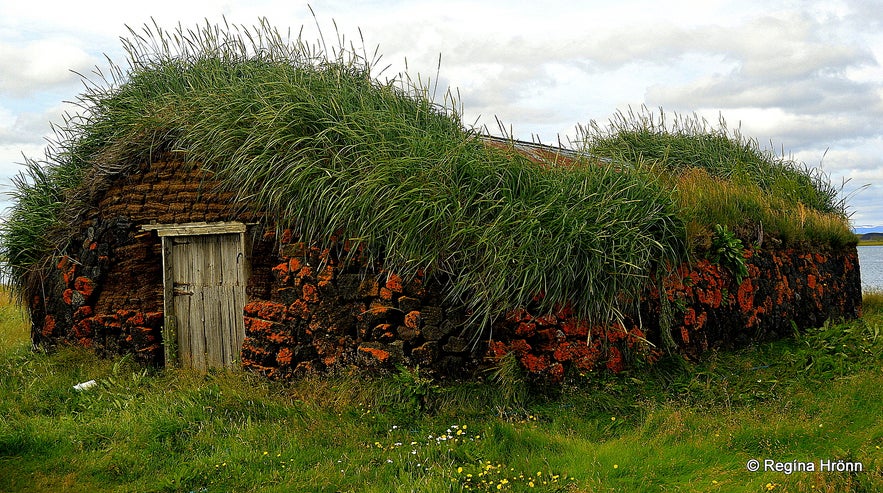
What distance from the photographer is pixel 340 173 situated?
797cm

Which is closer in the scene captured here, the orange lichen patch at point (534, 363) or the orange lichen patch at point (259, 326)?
the orange lichen patch at point (534, 363)

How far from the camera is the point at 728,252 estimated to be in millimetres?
8852

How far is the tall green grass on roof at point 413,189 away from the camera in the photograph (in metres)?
7.32

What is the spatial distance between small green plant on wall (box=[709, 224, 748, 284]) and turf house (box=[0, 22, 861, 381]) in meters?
0.02

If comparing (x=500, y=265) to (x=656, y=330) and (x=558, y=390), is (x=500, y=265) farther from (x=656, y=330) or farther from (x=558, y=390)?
(x=656, y=330)

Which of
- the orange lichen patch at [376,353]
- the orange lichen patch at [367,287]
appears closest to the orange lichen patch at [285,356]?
the orange lichen patch at [376,353]

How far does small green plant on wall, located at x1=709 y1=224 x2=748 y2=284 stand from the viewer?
8828mm

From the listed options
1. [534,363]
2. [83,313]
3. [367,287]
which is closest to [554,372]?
[534,363]

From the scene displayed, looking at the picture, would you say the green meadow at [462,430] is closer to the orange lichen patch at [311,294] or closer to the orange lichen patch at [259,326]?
the orange lichen patch at [259,326]

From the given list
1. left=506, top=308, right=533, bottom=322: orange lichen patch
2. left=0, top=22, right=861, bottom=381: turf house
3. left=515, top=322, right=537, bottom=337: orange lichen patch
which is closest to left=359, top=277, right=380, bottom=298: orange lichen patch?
left=0, top=22, right=861, bottom=381: turf house

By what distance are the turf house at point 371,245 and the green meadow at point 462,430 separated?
0.39 m

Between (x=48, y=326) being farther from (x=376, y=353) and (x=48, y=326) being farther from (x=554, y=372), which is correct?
(x=554, y=372)

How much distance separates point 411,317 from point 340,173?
171cm

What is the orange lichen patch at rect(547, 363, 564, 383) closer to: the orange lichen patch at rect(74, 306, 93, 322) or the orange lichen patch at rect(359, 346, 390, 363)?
the orange lichen patch at rect(359, 346, 390, 363)
